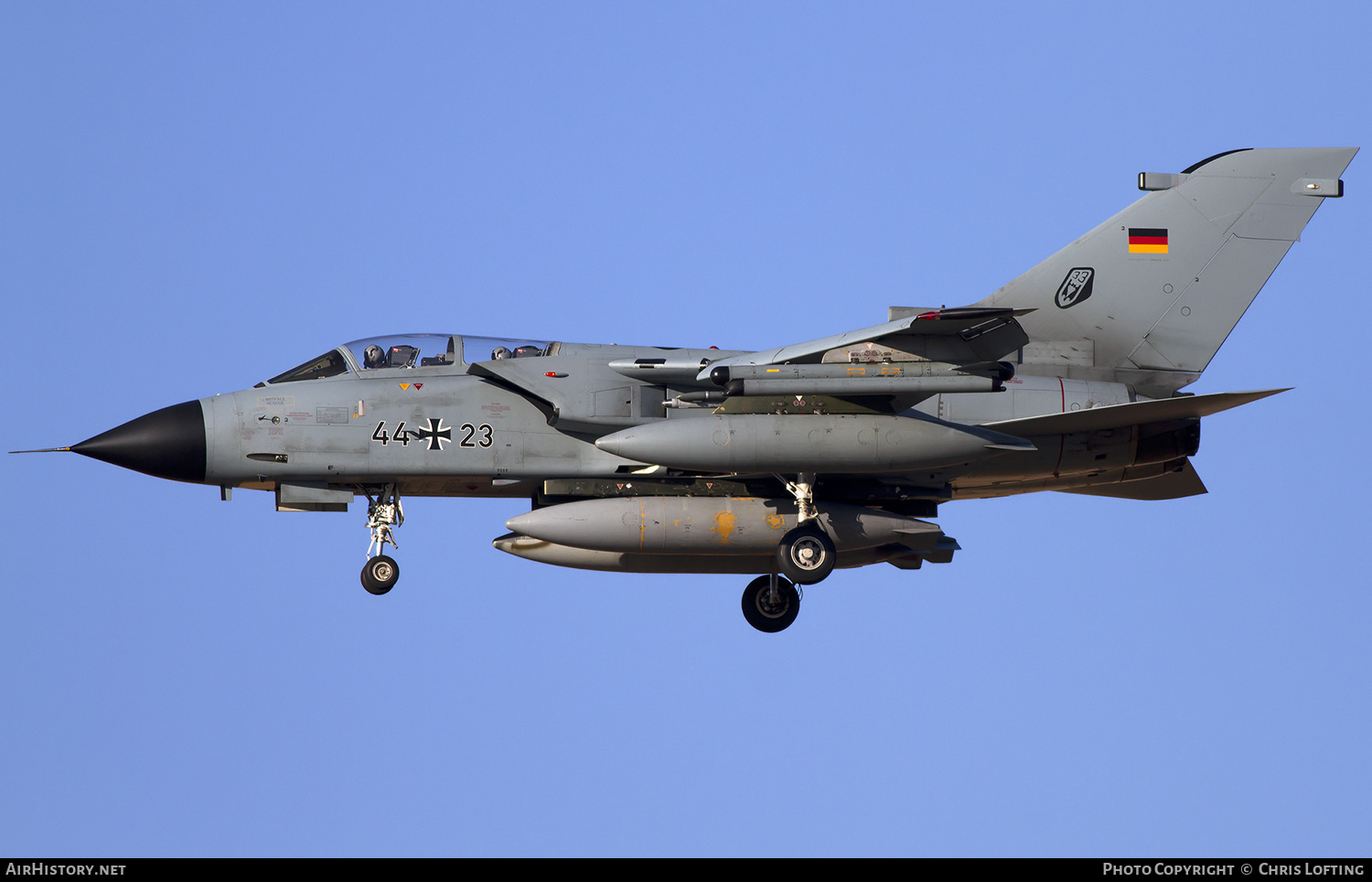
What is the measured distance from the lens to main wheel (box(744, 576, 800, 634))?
19.6 m

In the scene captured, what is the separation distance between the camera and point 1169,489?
64.7 ft

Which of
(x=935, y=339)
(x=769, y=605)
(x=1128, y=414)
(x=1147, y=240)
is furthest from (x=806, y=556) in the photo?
(x=1147, y=240)

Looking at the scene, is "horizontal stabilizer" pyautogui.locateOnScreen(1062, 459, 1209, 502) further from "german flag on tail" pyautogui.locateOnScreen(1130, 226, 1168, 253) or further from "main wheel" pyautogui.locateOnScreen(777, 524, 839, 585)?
"main wheel" pyautogui.locateOnScreen(777, 524, 839, 585)

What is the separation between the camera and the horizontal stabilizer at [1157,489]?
19359 millimetres

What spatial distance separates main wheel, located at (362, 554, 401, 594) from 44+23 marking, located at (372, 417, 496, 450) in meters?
1.33

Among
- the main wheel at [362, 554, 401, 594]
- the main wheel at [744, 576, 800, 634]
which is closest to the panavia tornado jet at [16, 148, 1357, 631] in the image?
the main wheel at [362, 554, 401, 594]

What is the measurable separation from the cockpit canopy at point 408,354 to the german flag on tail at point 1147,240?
688cm

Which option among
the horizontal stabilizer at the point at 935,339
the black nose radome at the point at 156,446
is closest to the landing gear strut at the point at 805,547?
the horizontal stabilizer at the point at 935,339

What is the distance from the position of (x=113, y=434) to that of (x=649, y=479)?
5.82m

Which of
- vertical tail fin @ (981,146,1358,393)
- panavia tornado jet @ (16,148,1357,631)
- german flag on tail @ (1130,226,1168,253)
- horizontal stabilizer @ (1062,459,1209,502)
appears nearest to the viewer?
panavia tornado jet @ (16,148,1357,631)

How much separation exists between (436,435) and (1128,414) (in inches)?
297

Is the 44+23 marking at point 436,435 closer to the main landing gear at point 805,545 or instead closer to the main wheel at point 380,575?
the main wheel at point 380,575
